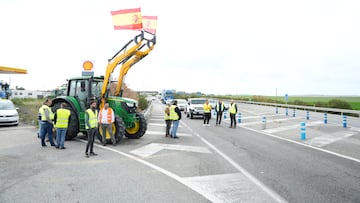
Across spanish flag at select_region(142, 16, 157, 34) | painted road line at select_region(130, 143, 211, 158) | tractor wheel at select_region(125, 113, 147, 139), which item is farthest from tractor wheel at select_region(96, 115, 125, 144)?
spanish flag at select_region(142, 16, 157, 34)

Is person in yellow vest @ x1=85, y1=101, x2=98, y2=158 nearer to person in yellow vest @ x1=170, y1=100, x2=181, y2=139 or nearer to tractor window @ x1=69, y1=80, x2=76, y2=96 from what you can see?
tractor window @ x1=69, y1=80, x2=76, y2=96

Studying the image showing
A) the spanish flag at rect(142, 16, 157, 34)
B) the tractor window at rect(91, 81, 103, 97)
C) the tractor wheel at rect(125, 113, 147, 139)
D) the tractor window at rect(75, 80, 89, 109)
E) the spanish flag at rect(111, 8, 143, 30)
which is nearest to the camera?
the spanish flag at rect(111, 8, 143, 30)

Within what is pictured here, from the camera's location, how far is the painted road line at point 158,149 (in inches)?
321

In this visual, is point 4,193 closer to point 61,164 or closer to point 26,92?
point 61,164

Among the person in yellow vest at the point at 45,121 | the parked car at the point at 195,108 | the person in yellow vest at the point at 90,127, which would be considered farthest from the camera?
the parked car at the point at 195,108

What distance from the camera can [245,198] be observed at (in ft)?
14.7

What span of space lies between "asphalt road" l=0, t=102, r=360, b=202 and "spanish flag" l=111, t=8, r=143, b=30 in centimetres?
456

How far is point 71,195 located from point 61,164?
8.05 ft

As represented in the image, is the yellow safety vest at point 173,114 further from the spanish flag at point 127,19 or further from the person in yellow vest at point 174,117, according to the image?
the spanish flag at point 127,19

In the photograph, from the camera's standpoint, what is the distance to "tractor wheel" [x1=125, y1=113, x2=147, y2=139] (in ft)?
35.4

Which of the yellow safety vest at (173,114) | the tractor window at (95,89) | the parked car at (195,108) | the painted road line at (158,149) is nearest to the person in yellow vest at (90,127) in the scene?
the painted road line at (158,149)

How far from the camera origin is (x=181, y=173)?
5949mm

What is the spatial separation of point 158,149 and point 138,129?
2.34 m

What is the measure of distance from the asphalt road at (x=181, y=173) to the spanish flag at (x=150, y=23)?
4.60m
